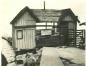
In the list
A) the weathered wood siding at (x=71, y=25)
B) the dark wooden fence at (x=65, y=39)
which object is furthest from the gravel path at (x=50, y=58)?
the weathered wood siding at (x=71, y=25)

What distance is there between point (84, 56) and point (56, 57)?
0.20m

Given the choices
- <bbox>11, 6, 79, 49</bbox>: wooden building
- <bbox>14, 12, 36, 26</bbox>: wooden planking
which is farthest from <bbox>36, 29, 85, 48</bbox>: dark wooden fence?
<bbox>14, 12, 36, 26</bbox>: wooden planking

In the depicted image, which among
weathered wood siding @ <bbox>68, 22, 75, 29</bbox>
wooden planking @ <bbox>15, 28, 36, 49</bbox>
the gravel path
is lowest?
the gravel path

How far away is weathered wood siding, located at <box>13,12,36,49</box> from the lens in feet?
4.88

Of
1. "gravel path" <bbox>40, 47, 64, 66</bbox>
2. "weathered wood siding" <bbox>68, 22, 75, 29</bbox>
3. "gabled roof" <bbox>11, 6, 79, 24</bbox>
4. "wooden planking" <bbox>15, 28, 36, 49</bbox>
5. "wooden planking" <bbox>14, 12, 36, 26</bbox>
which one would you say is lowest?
"gravel path" <bbox>40, 47, 64, 66</bbox>

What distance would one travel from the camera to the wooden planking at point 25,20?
1.49 meters

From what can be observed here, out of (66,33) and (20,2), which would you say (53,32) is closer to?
(66,33)

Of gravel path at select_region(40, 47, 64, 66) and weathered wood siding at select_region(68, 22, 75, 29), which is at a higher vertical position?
weathered wood siding at select_region(68, 22, 75, 29)

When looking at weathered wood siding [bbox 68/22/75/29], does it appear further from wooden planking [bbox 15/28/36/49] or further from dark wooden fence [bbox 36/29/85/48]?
wooden planking [bbox 15/28/36/49]

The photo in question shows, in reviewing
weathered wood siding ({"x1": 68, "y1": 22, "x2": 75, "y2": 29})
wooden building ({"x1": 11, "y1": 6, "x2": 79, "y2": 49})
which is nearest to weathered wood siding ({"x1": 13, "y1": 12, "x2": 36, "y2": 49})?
wooden building ({"x1": 11, "y1": 6, "x2": 79, "y2": 49})

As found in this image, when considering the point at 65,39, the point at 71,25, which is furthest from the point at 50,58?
the point at 71,25

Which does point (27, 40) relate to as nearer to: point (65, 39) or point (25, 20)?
point (25, 20)

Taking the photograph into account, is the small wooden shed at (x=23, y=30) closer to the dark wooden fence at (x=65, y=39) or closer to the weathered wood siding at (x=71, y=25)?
the dark wooden fence at (x=65, y=39)

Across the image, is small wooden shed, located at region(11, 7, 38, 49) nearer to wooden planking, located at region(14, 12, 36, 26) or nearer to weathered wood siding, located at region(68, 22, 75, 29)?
wooden planking, located at region(14, 12, 36, 26)
